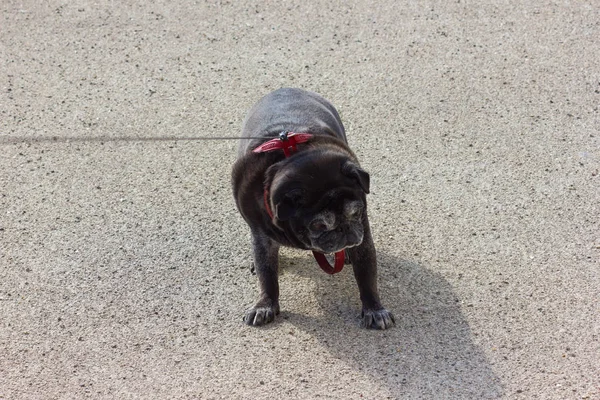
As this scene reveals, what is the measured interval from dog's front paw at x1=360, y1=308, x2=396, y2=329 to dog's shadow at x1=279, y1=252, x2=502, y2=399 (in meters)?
0.03

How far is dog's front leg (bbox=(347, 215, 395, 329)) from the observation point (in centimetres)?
470

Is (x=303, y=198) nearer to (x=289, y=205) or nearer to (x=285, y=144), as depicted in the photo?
(x=289, y=205)

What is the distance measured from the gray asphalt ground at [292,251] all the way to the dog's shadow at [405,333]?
1 centimetres

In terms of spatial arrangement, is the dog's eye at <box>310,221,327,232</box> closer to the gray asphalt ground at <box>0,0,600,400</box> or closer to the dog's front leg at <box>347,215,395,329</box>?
the dog's front leg at <box>347,215,395,329</box>

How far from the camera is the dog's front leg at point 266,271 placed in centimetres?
483

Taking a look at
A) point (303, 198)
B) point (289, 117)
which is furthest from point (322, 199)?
point (289, 117)

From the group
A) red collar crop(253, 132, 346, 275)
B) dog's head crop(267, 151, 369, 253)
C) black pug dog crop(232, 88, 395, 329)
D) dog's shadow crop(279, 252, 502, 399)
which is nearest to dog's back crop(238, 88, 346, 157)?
black pug dog crop(232, 88, 395, 329)

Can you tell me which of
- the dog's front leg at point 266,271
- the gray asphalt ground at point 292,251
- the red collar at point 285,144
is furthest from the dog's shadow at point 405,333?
the red collar at point 285,144

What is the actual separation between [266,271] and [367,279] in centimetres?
57

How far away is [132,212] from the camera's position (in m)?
5.91

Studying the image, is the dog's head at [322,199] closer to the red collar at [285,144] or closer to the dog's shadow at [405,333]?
the red collar at [285,144]

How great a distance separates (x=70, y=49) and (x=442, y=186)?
13.2ft

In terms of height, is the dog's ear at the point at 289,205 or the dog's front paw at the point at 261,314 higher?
the dog's ear at the point at 289,205

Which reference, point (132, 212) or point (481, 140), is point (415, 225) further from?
point (132, 212)
